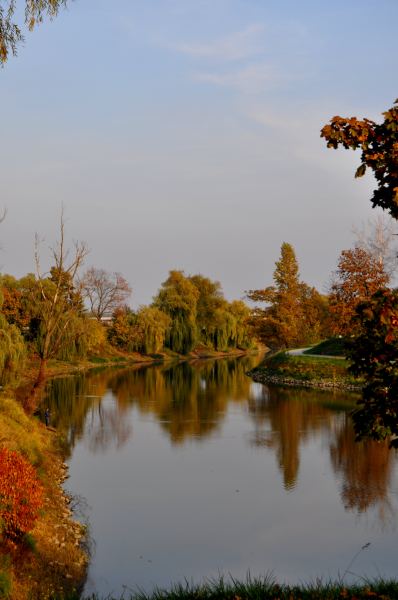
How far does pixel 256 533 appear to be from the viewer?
46.4 ft

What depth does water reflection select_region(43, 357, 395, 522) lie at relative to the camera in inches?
762

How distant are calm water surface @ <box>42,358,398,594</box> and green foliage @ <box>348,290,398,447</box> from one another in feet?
22.9

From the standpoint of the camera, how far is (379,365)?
5.80 meters

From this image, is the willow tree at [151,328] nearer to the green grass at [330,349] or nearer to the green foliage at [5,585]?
the green grass at [330,349]

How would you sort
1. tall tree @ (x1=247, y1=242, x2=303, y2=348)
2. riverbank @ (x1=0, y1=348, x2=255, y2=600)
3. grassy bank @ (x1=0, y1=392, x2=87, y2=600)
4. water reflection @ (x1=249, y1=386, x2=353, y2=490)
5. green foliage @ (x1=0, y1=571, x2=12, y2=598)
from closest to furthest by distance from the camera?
1. green foliage @ (x1=0, y1=571, x2=12, y2=598)
2. grassy bank @ (x1=0, y1=392, x2=87, y2=600)
3. riverbank @ (x1=0, y1=348, x2=255, y2=600)
4. water reflection @ (x1=249, y1=386, x2=353, y2=490)
5. tall tree @ (x1=247, y1=242, x2=303, y2=348)

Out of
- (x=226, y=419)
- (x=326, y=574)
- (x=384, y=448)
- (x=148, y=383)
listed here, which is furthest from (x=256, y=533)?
(x=148, y=383)

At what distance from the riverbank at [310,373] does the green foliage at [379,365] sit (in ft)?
109

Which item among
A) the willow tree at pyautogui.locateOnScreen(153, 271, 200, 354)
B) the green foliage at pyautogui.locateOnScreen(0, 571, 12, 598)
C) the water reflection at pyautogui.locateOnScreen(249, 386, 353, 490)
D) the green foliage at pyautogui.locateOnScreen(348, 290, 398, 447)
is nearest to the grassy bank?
the green foliage at pyautogui.locateOnScreen(0, 571, 12, 598)

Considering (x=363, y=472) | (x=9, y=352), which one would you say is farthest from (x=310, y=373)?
(x=363, y=472)

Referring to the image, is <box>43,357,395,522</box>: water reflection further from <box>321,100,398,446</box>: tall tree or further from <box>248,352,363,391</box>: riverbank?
<box>321,100,398,446</box>: tall tree

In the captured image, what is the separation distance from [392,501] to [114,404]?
20815 mm

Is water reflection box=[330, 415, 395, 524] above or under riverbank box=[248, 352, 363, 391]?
under

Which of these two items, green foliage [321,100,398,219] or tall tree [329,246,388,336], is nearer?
green foliage [321,100,398,219]

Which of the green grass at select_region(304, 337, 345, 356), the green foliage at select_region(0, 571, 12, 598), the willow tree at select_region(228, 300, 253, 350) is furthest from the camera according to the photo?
the willow tree at select_region(228, 300, 253, 350)
